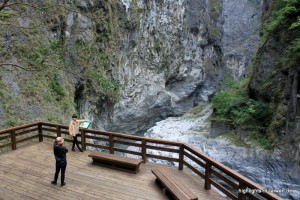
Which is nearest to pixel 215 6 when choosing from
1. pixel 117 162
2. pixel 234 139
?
pixel 234 139

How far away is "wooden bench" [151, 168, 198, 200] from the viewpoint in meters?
5.38

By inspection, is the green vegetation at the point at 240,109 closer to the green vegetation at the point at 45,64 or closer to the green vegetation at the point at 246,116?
the green vegetation at the point at 246,116


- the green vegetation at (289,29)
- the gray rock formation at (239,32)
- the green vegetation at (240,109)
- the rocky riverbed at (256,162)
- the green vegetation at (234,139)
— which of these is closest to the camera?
the rocky riverbed at (256,162)

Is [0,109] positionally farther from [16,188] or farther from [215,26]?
[215,26]

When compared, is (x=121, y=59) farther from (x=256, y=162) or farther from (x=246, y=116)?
(x=256, y=162)

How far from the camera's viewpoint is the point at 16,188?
6.54 meters

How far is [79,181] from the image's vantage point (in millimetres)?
6988

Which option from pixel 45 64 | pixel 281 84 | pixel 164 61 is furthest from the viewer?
pixel 164 61

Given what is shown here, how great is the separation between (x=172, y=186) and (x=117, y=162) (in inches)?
94.2

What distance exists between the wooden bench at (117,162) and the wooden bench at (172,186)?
82 centimetres

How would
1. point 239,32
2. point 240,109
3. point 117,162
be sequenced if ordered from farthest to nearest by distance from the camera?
point 239,32 → point 240,109 → point 117,162

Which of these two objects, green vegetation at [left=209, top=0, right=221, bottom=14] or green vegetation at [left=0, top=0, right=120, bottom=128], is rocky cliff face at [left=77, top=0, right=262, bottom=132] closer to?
green vegetation at [left=209, top=0, right=221, bottom=14]

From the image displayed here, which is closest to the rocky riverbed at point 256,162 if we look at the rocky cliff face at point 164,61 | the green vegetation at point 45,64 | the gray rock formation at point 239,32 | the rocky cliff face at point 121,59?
the rocky cliff face at point 121,59

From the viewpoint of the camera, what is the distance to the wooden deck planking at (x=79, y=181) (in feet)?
20.3
